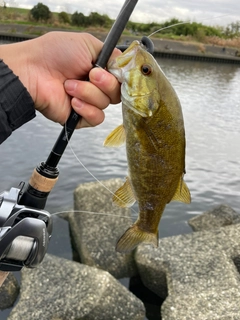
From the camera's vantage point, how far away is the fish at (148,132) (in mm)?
1862

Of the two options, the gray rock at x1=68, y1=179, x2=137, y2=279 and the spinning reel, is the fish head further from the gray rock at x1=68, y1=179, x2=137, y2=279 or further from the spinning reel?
the gray rock at x1=68, y1=179, x2=137, y2=279

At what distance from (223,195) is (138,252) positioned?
4.67 m

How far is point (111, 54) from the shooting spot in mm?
1989

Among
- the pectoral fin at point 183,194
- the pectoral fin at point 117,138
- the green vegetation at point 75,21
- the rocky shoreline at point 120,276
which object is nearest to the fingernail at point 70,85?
the pectoral fin at point 117,138

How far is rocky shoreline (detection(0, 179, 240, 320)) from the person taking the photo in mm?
3996

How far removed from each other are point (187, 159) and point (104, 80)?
9.04 m

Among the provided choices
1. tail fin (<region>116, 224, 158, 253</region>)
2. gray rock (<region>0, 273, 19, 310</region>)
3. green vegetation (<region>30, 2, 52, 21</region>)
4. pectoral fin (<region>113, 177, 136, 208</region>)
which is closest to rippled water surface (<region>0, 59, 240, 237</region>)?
gray rock (<region>0, 273, 19, 310</region>)

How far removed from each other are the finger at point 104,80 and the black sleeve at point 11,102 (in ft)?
1.16

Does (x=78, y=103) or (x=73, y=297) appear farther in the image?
(x=73, y=297)

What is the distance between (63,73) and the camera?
85.2 inches

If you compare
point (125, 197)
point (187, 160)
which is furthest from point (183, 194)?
point (187, 160)

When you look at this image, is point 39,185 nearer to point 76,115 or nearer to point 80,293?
point 76,115

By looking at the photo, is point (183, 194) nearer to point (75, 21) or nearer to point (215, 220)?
point (215, 220)

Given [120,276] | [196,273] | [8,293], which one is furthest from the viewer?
[120,276]
